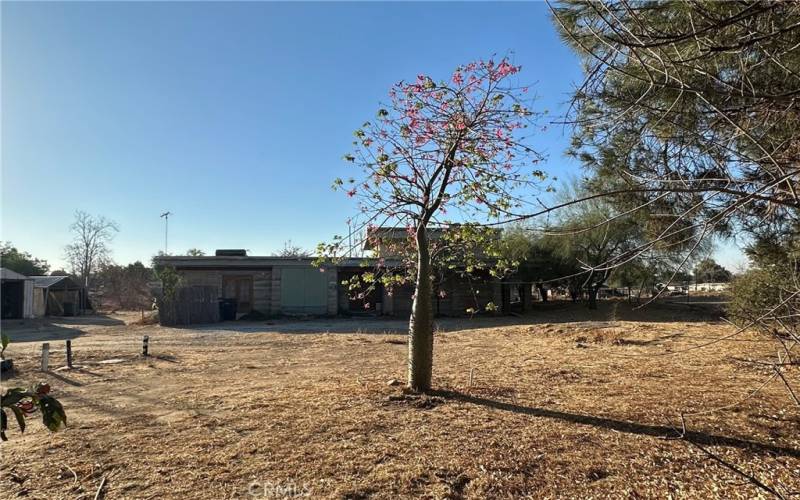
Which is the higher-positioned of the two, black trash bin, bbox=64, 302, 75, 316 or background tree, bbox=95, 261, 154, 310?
background tree, bbox=95, 261, 154, 310

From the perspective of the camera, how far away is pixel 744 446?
371cm

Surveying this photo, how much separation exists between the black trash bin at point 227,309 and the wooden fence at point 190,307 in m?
0.40

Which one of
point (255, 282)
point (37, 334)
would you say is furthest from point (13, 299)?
point (255, 282)

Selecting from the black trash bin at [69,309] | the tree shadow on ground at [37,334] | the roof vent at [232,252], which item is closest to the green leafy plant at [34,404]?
the tree shadow on ground at [37,334]

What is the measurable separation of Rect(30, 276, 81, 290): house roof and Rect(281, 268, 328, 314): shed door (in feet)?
44.5

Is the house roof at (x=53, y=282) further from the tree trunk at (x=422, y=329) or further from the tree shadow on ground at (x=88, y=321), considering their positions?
the tree trunk at (x=422, y=329)

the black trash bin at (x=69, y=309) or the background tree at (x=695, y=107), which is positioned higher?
the background tree at (x=695, y=107)

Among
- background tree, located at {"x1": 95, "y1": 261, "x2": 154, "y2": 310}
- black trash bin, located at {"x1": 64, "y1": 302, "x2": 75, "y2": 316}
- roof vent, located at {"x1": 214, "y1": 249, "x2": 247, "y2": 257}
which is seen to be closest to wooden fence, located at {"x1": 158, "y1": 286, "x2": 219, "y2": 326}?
roof vent, located at {"x1": 214, "y1": 249, "x2": 247, "y2": 257}

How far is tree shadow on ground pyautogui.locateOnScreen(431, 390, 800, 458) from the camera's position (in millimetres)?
3672

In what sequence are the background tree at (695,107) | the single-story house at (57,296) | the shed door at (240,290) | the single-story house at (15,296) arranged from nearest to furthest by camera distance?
the background tree at (695,107)
the shed door at (240,290)
the single-story house at (15,296)
the single-story house at (57,296)

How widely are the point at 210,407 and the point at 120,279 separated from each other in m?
38.6

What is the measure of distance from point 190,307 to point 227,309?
176cm

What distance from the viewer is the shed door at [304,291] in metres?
22.8

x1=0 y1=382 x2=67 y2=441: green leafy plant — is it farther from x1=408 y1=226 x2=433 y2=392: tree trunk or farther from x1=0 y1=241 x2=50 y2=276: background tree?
x1=0 y1=241 x2=50 y2=276: background tree
